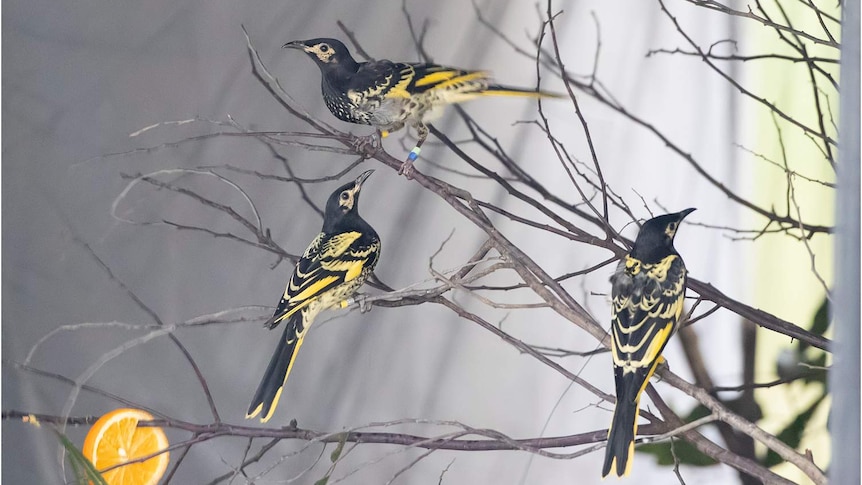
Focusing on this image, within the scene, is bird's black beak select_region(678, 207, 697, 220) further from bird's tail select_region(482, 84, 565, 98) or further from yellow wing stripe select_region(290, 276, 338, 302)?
yellow wing stripe select_region(290, 276, 338, 302)

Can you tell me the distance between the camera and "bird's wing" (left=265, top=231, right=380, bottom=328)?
1125 millimetres

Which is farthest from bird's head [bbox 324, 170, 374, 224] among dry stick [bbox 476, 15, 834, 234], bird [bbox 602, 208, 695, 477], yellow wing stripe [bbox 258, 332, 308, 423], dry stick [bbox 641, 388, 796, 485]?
dry stick [bbox 641, 388, 796, 485]

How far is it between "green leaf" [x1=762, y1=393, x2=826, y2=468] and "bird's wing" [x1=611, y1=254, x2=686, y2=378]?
0.76ft

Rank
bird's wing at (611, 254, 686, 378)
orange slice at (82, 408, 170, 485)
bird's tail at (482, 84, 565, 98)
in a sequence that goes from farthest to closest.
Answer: orange slice at (82, 408, 170, 485) < bird's tail at (482, 84, 565, 98) < bird's wing at (611, 254, 686, 378)

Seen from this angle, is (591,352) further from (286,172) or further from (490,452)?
(286,172)

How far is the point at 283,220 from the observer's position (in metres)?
1.21

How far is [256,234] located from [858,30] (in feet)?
3.23

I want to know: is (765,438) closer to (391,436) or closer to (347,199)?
(391,436)

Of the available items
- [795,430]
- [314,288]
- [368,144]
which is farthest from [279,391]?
[795,430]

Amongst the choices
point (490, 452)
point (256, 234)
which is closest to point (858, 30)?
point (490, 452)

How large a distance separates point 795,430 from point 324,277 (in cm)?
76

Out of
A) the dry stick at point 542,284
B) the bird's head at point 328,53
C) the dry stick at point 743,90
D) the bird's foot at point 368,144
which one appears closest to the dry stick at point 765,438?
the dry stick at point 542,284

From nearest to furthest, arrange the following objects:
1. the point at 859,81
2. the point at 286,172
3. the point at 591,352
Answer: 1. the point at 859,81
2. the point at 591,352
3. the point at 286,172

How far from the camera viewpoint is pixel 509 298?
111 cm
